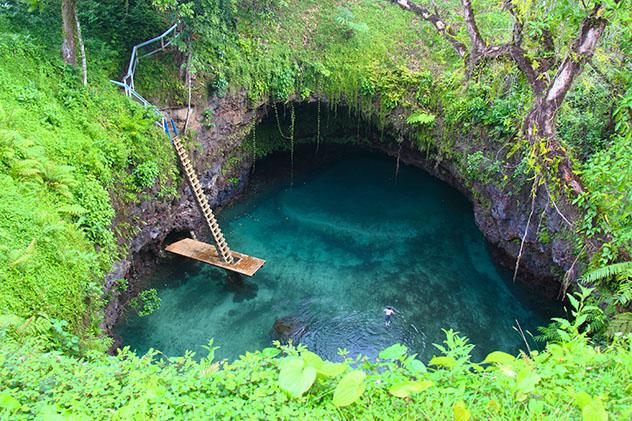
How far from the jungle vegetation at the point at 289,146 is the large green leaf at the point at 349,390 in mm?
14

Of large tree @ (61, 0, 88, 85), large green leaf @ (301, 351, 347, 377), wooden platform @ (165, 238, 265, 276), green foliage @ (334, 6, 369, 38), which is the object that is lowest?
wooden platform @ (165, 238, 265, 276)

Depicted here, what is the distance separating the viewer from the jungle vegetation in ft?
15.8

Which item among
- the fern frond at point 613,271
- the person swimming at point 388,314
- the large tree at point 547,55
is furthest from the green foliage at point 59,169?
the fern frond at point 613,271

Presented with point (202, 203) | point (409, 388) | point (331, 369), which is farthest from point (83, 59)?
point (409, 388)

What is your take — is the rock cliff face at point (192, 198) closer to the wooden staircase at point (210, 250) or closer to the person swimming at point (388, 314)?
the wooden staircase at point (210, 250)

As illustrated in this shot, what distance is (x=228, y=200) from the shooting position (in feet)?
52.7

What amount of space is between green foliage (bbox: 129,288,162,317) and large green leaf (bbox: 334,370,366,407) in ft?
26.4

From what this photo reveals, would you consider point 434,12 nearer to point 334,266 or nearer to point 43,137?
point 334,266

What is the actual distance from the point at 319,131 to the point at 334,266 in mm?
7012

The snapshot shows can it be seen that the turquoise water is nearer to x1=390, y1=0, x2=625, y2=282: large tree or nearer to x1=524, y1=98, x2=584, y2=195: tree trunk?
x1=390, y1=0, x2=625, y2=282: large tree

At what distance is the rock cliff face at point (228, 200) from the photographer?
440 inches

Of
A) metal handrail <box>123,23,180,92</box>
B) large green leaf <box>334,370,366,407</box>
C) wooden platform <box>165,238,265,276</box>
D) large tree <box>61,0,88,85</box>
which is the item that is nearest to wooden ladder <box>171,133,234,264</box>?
wooden platform <box>165,238,265,276</box>

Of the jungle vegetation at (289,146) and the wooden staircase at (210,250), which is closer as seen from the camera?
the jungle vegetation at (289,146)

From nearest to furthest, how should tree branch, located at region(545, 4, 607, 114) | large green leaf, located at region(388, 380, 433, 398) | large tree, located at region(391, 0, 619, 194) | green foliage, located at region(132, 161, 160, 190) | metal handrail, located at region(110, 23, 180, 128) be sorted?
large green leaf, located at region(388, 380, 433, 398)
tree branch, located at region(545, 4, 607, 114)
large tree, located at region(391, 0, 619, 194)
green foliage, located at region(132, 161, 160, 190)
metal handrail, located at region(110, 23, 180, 128)
